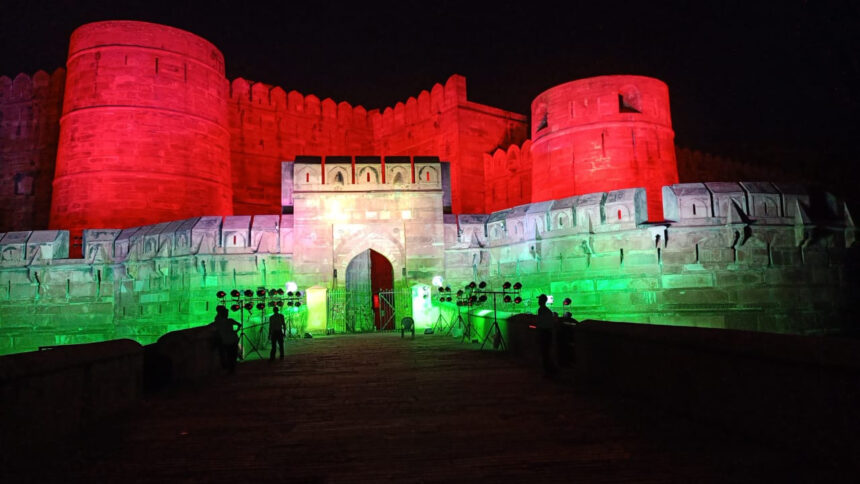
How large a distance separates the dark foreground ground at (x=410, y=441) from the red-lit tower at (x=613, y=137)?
43.0ft

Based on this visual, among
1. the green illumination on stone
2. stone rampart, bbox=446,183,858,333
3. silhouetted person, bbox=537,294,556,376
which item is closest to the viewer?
silhouetted person, bbox=537,294,556,376

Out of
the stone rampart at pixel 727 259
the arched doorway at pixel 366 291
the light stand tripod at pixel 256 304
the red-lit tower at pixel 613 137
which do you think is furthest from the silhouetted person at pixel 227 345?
the red-lit tower at pixel 613 137

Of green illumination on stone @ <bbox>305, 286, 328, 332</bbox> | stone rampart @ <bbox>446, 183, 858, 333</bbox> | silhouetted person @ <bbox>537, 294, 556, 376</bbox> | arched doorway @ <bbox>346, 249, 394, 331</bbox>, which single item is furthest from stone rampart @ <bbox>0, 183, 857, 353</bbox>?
silhouetted person @ <bbox>537, 294, 556, 376</bbox>

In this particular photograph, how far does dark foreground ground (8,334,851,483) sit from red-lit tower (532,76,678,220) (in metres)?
13.1

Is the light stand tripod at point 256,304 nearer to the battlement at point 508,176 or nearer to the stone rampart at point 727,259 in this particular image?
the stone rampart at point 727,259

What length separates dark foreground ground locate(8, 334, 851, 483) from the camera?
9.96 ft

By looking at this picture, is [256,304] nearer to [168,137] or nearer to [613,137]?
Answer: [168,137]

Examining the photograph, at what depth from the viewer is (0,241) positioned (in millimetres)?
15555

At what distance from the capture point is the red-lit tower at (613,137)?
17875 millimetres

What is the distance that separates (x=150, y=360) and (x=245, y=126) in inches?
765

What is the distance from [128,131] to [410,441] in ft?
59.8

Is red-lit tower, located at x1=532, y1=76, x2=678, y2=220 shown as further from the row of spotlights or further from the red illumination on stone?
the row of spotlights

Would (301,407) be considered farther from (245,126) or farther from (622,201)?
(245,126)

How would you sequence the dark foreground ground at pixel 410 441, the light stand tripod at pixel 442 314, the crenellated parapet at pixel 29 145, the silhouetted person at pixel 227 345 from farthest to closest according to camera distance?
the crenellated parapet at pixel 29 145
the light stand tripod at pixel 442 314
the silhouetted person at pixel 227 345
the dark foreground ground at pixel 410 441
